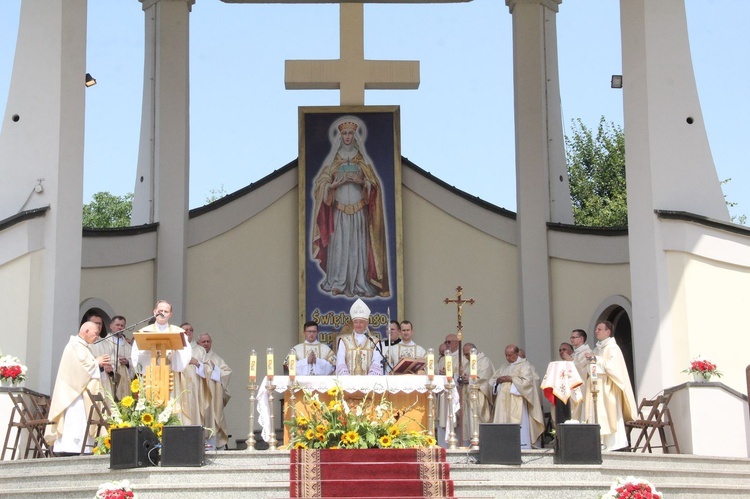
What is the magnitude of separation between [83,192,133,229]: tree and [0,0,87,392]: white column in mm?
22372

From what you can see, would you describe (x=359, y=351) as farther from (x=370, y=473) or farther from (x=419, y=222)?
(x=419, y=222)

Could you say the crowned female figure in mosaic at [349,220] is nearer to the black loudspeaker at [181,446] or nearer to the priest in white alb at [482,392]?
the priest in white alb at [482,392]

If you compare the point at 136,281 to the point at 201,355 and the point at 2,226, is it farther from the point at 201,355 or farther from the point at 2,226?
the point at 2,226

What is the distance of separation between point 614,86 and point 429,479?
8.48 metres

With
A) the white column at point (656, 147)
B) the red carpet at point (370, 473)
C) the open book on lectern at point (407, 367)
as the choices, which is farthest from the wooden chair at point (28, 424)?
the white column at point (656, 147)

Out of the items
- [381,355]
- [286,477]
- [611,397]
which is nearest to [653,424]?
[611,397]

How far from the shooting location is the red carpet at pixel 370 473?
11.4 m

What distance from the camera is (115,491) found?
427 inches

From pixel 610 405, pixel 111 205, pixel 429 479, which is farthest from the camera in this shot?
pixel 111 205

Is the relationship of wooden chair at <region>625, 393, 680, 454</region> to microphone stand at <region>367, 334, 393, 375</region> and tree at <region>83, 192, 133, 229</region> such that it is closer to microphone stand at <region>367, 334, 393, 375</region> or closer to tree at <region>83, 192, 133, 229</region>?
microphone stand at <region>367, 334, 393, 375</region>

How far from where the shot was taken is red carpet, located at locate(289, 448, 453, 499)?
37.6 feet

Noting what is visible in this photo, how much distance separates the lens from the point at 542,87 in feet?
65.5

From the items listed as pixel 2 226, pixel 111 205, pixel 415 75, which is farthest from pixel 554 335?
pixel 111 205

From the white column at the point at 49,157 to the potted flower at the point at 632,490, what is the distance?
6723mm
